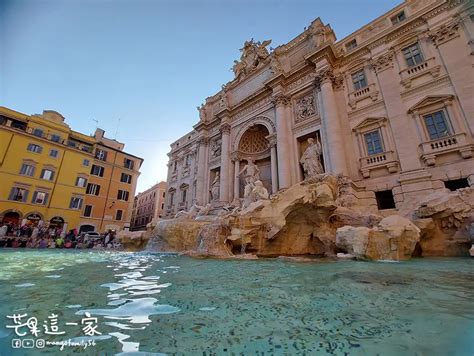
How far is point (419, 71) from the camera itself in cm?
1058

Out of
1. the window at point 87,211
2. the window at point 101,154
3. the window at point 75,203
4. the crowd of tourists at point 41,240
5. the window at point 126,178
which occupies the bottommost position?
the crowd of tourists at point 41,240

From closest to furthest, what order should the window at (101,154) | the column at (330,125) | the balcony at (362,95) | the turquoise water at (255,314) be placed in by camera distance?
1. the turquoise water at (255,314)
2. the column at (330,125)
3. the balcony at (362,95)
4. the window at (101,154)

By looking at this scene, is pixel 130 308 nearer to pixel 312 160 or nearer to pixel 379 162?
pixel 312 160

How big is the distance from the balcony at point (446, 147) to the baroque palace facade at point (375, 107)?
0.11ft

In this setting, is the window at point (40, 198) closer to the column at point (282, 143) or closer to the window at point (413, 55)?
the column at point (282, 143)

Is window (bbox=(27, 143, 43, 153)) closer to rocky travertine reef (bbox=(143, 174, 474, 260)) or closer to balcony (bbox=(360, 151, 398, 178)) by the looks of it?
rocky travertine reef (bbox=(143, 174, 474, 260))

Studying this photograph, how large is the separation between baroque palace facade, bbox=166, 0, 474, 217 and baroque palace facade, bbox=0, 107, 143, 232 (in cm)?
1527

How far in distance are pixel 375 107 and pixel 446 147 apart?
3921mm

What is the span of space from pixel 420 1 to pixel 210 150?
1709cm

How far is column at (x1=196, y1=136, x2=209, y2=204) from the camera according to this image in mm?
18984

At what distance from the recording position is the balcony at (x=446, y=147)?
8.53 m

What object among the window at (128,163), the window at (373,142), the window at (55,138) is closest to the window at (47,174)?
the window at (55,138)

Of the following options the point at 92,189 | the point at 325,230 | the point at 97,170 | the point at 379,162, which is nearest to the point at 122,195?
the point at 92,189

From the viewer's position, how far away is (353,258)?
5352mm
